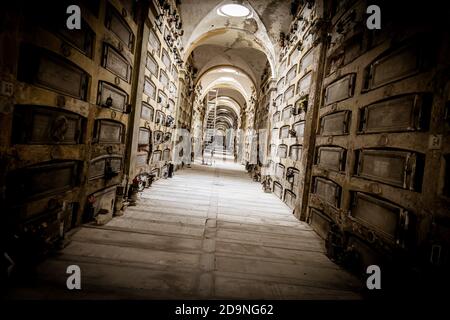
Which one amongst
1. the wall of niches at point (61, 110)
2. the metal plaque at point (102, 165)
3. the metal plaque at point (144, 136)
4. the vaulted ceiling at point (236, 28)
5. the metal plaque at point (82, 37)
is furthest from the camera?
the vaulted ceiling at point (236, 28)

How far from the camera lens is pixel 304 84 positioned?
20.0 feet

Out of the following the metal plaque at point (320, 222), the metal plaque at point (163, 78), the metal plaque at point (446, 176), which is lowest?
the metal plaque at point (320, 222)

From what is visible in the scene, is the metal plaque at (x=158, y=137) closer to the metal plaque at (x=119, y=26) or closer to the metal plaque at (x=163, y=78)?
the metal plaque at (x=163, y=78)

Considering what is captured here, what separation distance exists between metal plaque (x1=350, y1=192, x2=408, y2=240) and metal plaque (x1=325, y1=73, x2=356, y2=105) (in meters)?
1.67

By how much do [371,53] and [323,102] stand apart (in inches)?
63.7

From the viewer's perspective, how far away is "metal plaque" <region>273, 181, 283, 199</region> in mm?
7309

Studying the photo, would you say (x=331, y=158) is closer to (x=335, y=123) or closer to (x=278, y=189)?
(x=335, y=123)

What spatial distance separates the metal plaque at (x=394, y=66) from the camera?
2592 mm

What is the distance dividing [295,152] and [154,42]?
15.0 ft

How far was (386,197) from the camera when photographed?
277 centimetres

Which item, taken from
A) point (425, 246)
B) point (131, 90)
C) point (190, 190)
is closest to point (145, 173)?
point (190, 190)

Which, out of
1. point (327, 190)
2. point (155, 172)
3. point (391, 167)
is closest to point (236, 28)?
point (155, 172)

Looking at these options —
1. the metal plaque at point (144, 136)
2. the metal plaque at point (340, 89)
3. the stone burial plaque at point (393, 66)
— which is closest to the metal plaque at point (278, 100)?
the metal plaque at point (340, 89)

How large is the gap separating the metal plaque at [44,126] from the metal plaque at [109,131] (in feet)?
1.56
